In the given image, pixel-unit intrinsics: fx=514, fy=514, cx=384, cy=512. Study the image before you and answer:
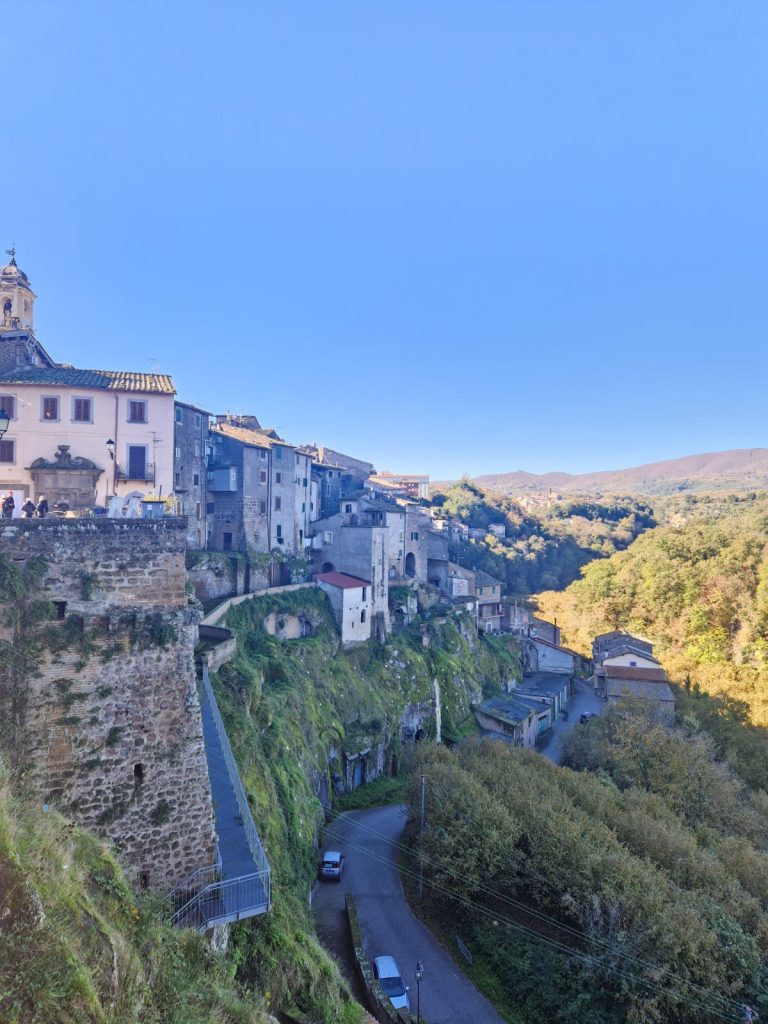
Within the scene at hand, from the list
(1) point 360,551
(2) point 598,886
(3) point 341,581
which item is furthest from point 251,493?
(2) point 598,886

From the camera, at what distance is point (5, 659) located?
29.2 feet

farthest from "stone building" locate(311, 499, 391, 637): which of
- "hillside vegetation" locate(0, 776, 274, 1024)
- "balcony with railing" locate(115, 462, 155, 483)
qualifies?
"hillside vegetation" locate(0, 776, 274, 1024)

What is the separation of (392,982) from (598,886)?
23.8ft

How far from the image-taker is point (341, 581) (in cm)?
3791

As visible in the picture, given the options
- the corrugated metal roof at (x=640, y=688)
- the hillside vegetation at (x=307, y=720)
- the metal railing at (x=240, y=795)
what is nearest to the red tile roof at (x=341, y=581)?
the hillside vegetation at (x=307, y=720)

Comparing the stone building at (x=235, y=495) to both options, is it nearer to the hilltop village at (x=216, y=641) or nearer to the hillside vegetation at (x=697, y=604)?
the hilltop village at (x=216, y=641)

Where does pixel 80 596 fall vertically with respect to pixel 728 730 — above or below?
above

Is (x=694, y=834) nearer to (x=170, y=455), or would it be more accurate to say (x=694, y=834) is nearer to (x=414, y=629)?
(x=414, y=629)

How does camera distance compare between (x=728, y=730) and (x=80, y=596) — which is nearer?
(x=80, y=596)

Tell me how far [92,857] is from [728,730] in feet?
132

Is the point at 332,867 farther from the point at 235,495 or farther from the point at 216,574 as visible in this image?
the point at 235,495

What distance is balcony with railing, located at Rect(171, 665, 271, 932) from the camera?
9172 mm

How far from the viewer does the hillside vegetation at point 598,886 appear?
14578 mm

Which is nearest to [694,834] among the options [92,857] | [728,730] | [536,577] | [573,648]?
[728,730]
